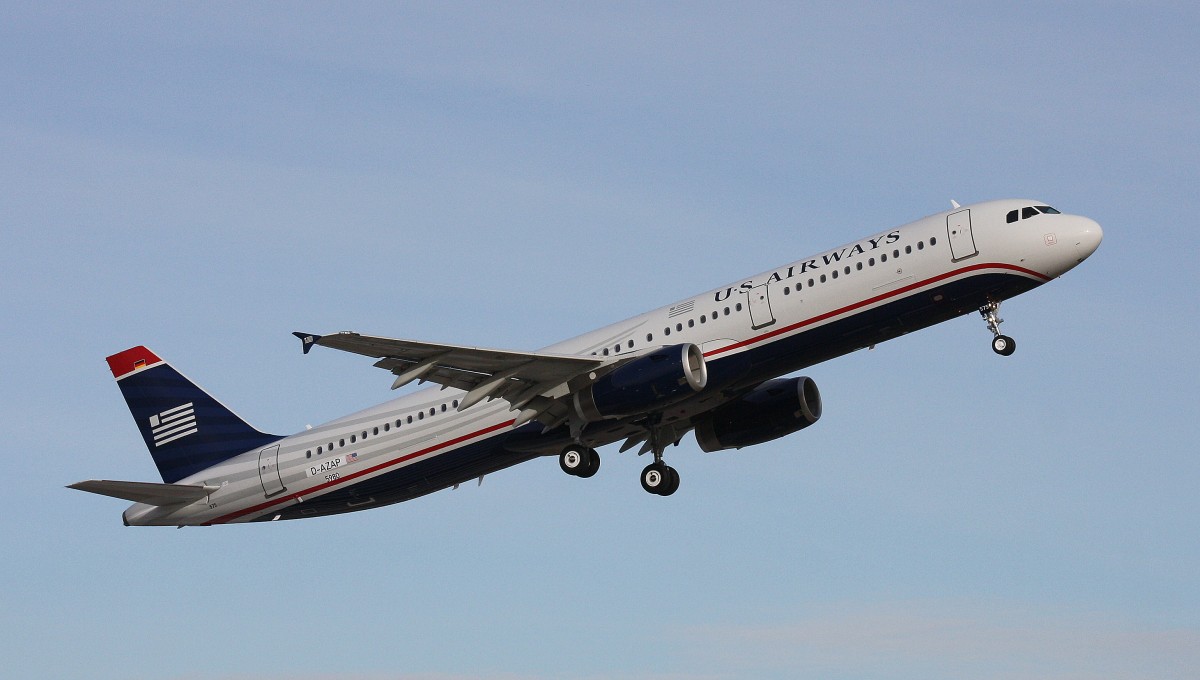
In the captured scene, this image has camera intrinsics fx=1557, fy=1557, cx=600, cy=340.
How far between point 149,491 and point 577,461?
44.1ft

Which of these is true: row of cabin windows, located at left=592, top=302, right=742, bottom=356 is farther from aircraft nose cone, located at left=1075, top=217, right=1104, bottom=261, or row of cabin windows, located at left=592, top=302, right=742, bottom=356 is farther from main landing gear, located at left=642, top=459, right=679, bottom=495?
aircraft nose cone, located at left=1075, top=217, right=1104, bottom=261

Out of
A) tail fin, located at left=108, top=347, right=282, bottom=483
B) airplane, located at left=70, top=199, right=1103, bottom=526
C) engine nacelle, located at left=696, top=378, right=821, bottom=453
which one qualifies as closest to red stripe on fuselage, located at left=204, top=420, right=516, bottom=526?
airplane, located at left=70, top=199, right=1103, bottom=526

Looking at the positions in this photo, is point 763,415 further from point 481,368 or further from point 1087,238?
point 1087,238

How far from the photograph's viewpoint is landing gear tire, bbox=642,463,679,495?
46.0 metres

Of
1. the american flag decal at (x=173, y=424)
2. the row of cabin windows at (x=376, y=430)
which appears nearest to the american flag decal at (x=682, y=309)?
the row of cabin windows at (x=376, y=430)

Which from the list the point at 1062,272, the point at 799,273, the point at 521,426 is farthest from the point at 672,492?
the point at 1062,272

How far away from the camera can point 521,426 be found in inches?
1770

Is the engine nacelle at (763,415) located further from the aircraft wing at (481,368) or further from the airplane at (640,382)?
the aircraft wing at (481,368)

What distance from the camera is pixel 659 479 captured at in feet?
151

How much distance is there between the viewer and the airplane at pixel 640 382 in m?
40.8

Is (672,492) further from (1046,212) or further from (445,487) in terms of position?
(1046,212)

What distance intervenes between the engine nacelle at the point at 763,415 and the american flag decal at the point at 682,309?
522cm

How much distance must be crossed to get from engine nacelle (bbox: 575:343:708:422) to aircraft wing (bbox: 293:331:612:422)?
0.84 meters

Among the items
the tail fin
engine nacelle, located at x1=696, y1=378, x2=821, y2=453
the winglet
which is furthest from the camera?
the tail fin
